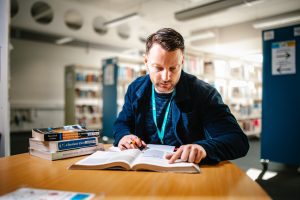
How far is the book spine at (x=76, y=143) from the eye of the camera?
4.09ft

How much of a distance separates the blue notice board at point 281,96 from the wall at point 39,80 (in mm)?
7639

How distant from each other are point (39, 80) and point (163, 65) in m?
8.83

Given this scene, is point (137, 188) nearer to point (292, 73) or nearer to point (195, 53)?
point (292, 73)

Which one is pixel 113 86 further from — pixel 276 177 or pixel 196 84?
pixel 196 84

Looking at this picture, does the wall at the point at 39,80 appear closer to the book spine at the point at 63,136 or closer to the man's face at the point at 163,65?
the book spine at the point at 63,136

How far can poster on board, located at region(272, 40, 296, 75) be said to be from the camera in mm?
3713

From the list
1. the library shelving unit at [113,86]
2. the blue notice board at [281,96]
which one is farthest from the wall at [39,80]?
the blue notice board at [281,96]

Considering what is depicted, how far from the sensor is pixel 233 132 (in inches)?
51.0

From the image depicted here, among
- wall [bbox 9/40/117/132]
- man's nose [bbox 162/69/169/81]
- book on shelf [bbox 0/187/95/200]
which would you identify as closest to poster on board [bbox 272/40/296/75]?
man's nose [bbox 162/69/169/81]

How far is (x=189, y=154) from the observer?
3.55 feet

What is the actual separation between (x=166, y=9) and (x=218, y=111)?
8.08m

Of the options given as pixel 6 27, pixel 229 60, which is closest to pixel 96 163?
pixel 6 27

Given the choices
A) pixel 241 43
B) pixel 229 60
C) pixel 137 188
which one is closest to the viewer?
pixel 137 188

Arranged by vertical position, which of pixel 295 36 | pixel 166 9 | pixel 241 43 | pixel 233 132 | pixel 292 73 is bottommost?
pixel 233 132
